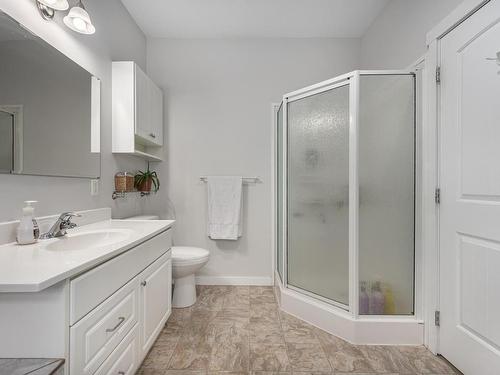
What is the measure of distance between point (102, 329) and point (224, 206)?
1572 mm

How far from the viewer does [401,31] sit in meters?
1.85

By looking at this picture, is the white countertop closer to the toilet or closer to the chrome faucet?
the chrome faucet

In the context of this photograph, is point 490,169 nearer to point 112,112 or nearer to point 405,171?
point 405,171

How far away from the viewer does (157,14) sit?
2.17 m

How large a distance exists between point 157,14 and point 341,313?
2.85m

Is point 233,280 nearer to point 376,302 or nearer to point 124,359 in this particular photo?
point 376,302

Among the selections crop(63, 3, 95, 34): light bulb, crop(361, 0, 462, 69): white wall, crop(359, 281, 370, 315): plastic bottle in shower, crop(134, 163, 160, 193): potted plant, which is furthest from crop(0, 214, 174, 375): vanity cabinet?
crop(361, 0, 462, 69): white wall

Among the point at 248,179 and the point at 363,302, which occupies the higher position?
the point at 248,179

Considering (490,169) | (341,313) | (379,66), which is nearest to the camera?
(490,169)

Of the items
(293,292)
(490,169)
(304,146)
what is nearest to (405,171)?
(490,169)

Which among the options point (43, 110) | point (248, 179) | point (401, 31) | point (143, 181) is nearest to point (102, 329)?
point (43, 110)

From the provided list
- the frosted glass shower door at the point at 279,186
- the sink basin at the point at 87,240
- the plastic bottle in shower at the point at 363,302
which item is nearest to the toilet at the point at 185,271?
the sink basin at the point at 87,240

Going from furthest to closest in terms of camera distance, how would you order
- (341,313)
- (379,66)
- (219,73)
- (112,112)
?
(219,73) < (379,66) < (112,112) < (341,313)

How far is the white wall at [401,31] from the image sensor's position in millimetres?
1526
